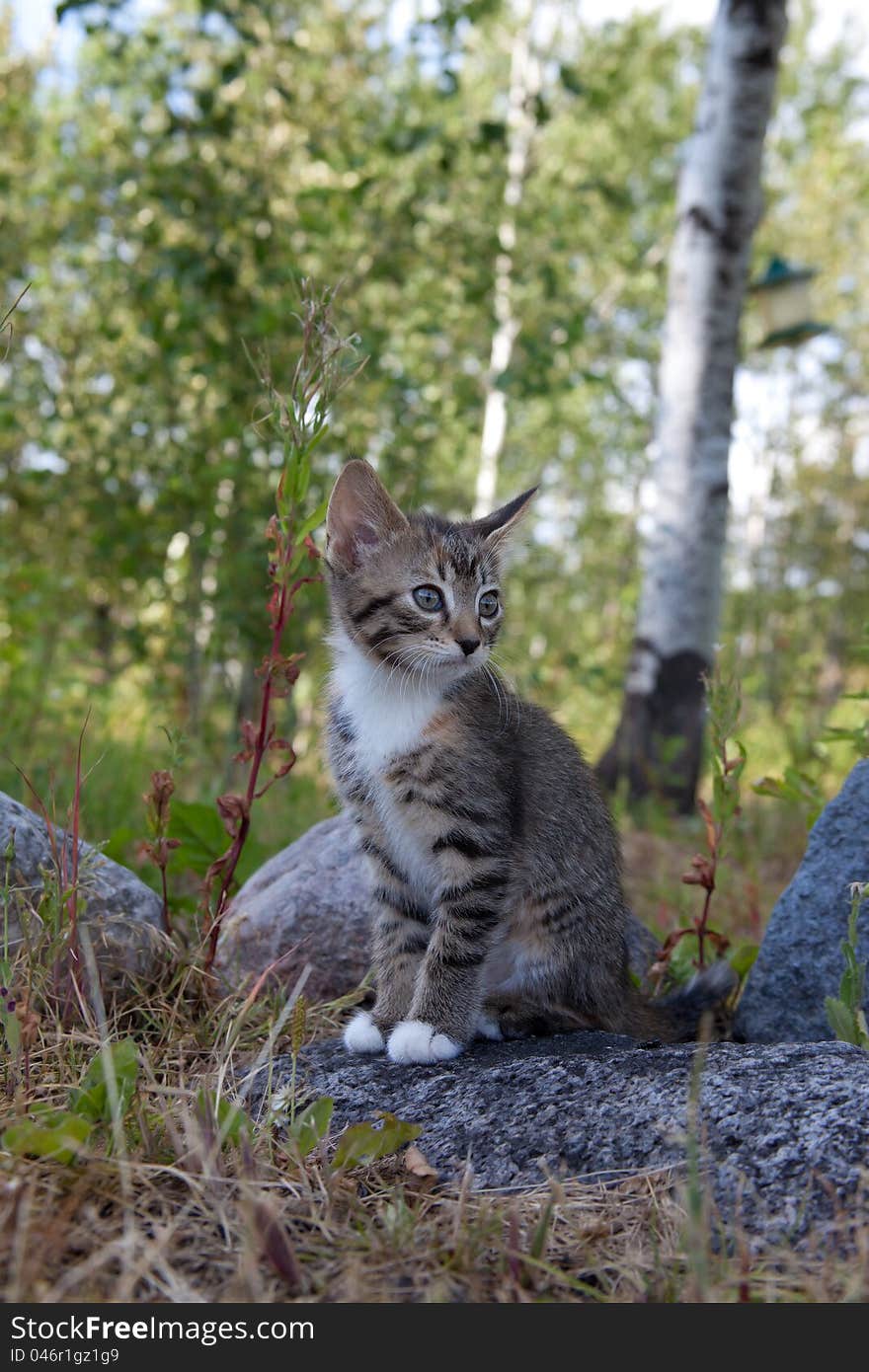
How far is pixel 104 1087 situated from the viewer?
1911 millimetres

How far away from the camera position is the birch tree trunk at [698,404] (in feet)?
21.8

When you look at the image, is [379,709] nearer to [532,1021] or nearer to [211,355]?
[532,1021]

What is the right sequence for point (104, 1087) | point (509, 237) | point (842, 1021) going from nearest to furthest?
point (104, 1087) < point (842, 1021) < point (509, 237)

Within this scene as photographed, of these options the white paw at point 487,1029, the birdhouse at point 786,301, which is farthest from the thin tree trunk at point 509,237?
the white paw at point 487,1029

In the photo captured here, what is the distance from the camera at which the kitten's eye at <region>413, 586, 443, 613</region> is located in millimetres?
2949

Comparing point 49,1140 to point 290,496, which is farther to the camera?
point 290,496

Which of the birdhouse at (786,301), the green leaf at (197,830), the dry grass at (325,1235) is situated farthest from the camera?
the birdhouse at (786,301)

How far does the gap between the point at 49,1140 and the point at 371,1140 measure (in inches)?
22.1

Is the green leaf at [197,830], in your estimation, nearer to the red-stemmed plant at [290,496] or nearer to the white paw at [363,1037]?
the red-stemmed plant at [290,496]

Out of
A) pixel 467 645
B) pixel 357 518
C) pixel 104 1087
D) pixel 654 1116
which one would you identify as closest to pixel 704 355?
pixel 357 518

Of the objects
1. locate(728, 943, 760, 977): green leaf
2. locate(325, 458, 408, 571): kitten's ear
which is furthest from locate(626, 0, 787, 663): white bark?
locate(325, 458, 408, 571): kitten's ear

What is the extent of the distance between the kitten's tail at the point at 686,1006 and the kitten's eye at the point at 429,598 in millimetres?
1233

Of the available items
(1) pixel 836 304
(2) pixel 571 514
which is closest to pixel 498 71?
(1) pixel 836 304

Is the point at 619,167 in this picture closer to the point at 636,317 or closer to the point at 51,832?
the point at 636,317
